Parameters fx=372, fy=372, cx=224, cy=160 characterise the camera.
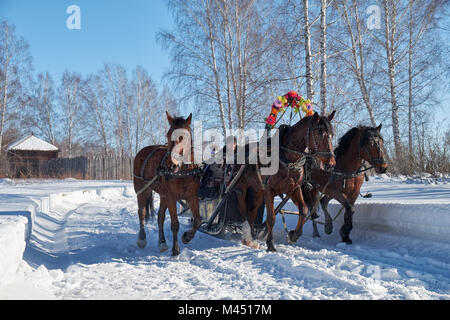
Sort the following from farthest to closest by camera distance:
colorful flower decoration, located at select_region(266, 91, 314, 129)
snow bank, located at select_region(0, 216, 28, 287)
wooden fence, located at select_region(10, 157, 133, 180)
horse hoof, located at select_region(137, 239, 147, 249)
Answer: wooden fence, located at select_region(10, 157, 133, 180) → colorful flower decoration, located at select_region(266, 91, 314, 129) → horse hoof, located at select_region(137, 239, 147, 249) → snow bank, located at select_region(0, 216, 28, 287)

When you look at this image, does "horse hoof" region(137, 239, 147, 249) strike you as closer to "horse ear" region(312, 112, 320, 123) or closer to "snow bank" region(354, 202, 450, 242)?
"horse ear" region(312, 112, 320, 123)

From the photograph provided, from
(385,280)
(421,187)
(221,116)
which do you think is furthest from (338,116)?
(385,280)

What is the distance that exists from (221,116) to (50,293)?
1127 cm

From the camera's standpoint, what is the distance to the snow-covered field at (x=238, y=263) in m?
3.28

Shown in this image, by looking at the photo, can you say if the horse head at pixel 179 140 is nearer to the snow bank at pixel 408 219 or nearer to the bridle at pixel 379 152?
the bridle at pixel 379 152

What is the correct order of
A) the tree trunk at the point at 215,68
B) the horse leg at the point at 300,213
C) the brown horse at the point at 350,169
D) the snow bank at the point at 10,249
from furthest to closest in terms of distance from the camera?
the tree trunk at the point at 215,68 < the brown horse at the point at 350,169 < the horse leg at the point at 300,213 < the snow bank at the point at 10,249

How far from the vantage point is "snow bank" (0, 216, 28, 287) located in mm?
3211

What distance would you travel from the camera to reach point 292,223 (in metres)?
7.80

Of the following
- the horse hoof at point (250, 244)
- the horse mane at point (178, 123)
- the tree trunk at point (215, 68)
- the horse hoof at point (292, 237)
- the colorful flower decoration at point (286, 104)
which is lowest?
the horse hoof at point (250, 244)

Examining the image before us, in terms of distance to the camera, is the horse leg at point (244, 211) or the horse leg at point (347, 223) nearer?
the horse leg at point (347, 223)

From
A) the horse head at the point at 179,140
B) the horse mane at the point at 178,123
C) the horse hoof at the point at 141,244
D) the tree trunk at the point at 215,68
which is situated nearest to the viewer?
the horse head at the point at 179,140

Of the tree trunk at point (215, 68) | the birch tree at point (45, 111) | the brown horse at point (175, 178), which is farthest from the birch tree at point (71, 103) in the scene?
the brown horse at point (175, 178)

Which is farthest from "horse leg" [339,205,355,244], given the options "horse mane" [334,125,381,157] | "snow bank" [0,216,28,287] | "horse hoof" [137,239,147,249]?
"snow bank" [0,216,28,287]

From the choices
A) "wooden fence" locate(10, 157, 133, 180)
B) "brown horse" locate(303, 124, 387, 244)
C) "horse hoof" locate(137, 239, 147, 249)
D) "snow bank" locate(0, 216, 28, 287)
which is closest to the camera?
"snow bank" locate(0, 216, 28, 287)
